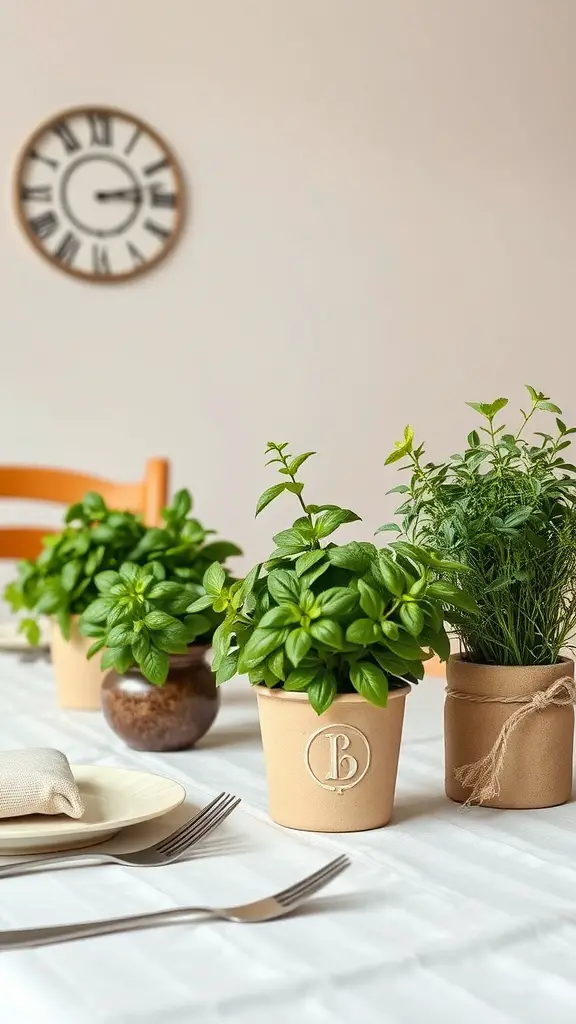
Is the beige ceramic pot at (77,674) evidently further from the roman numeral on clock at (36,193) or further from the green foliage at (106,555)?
the roman numeral on clock at (36,193)

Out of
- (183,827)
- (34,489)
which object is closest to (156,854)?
(183,827)

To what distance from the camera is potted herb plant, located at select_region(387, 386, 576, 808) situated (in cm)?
76

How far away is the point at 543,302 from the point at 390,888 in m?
3.74

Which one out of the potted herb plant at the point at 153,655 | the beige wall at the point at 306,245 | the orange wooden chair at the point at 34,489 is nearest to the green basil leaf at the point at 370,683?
the potted herb plant at the point at 153,655

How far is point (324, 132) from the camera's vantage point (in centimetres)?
365

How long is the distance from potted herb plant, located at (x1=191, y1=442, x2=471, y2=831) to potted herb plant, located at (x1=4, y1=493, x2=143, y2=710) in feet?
1.33

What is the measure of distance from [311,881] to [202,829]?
0.12m

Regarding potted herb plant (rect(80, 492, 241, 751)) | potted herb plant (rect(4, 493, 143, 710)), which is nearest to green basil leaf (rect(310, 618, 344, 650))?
potted herb plant (rect(80, 492, 241, 751))

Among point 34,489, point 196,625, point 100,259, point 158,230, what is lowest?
point 196,625

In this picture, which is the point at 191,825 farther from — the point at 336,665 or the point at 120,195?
the point at 120,195

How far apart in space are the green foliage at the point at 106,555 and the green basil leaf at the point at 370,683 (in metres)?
0.30

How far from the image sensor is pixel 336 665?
71 centimetres

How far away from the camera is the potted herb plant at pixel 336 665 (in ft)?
2.25

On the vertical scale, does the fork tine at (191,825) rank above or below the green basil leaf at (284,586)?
below
